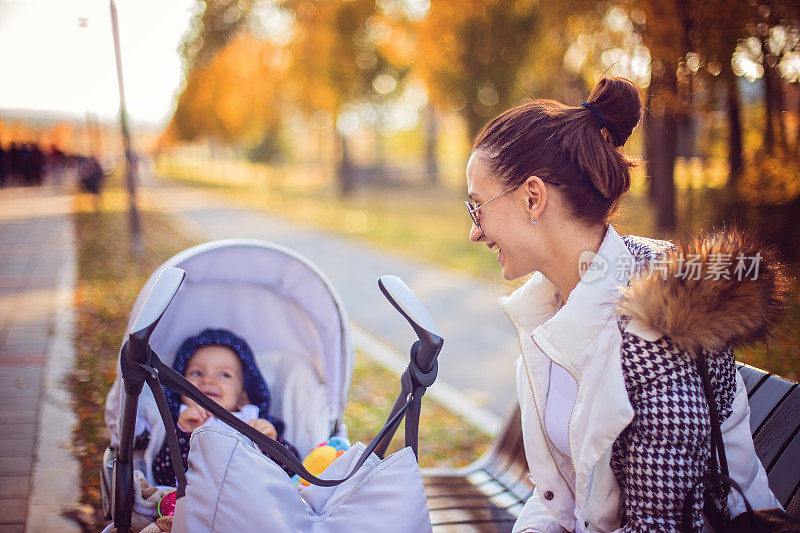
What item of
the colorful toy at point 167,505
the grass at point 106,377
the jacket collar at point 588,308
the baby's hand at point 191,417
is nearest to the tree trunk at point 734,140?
the grass at point 106,377

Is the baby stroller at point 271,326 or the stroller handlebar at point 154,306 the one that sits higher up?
the stroller handlebar at point 154,306

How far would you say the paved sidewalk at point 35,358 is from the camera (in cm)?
279

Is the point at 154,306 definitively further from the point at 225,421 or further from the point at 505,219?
the point at 505,219

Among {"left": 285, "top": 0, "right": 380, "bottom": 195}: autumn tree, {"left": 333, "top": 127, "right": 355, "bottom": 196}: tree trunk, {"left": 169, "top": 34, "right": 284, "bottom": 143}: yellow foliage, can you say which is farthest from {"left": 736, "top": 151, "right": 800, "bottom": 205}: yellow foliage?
{"left": 333, "top": 127, "right": 355, "bottom": 196}: tree trunk

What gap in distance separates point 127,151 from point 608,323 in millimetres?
7595

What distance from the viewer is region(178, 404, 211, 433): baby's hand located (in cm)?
256

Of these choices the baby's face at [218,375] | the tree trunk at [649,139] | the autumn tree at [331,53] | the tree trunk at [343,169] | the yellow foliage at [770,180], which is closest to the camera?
the tree trunk at [649,139]

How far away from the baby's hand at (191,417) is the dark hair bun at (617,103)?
2.02 m

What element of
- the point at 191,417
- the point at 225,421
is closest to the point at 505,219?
the point at 225,421

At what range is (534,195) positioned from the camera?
1.81 meters

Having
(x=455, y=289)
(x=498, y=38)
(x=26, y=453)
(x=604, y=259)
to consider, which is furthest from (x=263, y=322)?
(x=498, y=38)

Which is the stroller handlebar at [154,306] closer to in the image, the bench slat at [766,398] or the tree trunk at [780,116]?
the bench slat at [766,398]

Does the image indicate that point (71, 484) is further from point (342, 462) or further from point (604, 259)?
point (604, 259)

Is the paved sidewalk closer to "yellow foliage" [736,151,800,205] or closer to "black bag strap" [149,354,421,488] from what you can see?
"black bag strap" [149,354,421,488]
